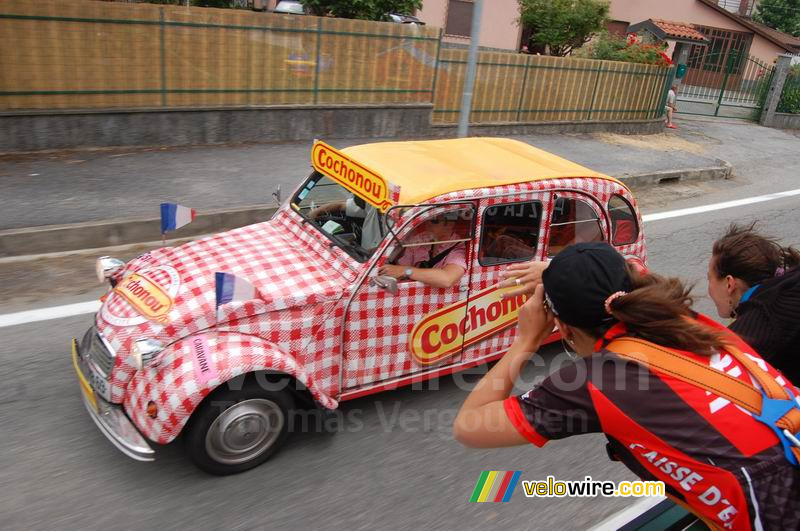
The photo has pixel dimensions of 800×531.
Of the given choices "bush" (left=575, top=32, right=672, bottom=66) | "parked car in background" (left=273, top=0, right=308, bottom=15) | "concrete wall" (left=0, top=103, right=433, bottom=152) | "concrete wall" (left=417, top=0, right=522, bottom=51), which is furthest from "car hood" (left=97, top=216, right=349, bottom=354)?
"concrete wall" (left=417, top=0, right=522, bottom=51)

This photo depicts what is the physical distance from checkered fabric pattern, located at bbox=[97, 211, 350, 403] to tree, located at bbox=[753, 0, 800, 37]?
128 feet

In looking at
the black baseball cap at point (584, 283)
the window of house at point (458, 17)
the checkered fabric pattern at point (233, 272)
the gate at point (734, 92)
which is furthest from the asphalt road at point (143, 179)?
the window of house at point (458, 17)

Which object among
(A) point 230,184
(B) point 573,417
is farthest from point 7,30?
(B) point 573,417

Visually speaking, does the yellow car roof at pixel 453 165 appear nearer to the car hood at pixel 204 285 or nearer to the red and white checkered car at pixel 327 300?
the red and white checkered car at pixel 327 300

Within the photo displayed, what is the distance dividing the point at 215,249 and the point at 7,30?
6.64 m

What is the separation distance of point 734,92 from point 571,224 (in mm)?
19136

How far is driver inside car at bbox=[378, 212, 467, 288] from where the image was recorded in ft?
13.8

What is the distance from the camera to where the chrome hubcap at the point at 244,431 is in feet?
12.3

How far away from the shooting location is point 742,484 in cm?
184

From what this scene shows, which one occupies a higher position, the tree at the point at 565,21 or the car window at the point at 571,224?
the tree at the point at 565,21

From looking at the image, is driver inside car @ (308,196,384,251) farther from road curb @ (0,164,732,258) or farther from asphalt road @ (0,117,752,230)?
road curb @ (0,164,732,258)

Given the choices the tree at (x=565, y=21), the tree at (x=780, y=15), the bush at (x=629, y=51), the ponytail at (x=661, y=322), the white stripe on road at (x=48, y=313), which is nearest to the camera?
the ponytail at (x=661, y=322)

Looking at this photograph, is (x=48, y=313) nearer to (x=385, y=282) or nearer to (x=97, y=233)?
(x=97, y=233)

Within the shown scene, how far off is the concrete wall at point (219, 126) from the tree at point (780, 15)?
93.8 feet
